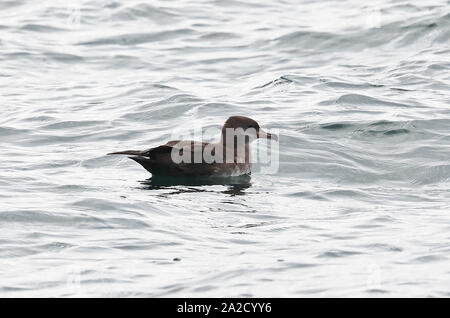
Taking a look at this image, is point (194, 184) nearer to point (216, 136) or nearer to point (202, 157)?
point (202, 157)

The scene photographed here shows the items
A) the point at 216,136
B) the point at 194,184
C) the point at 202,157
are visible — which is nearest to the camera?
the point at 194,184

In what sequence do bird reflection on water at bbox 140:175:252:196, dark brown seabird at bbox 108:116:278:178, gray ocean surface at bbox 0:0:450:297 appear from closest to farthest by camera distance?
1. gray ocean surface at bbox 0:0:450:297
2. bird reflection on water at bbox 140:175:252:196
3. dark brown seabird at bbox 108:116:278:178

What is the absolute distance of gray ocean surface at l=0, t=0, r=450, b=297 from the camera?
8273 millimetres

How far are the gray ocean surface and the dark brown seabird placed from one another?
0.82ft

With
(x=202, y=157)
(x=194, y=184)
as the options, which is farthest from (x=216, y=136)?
(x=194, y=184)

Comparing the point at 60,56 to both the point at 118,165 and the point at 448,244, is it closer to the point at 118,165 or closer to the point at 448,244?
the point at 118,165

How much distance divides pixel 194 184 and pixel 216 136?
234 centimetres

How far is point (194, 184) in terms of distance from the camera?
38.7ft

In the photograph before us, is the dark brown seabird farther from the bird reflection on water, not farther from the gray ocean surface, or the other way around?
the gray ocean surface

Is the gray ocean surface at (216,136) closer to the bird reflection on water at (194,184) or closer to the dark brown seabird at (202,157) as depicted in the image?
the bird reflection on water at (194,184)

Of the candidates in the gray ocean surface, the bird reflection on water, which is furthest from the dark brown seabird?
the gray ocean surface

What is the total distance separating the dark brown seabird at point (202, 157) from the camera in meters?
11.8

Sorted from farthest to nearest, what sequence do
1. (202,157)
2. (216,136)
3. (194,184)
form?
1. (216,136)
2. (202,157)
3. (194,184)

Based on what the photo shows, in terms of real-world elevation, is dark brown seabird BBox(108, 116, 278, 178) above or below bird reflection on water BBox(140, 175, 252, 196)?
above
